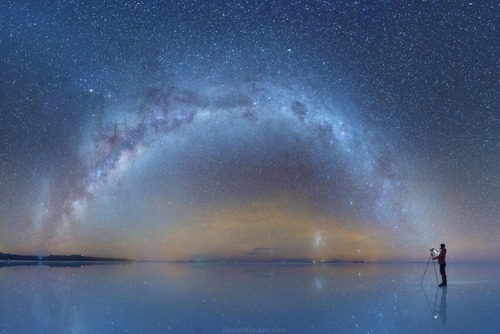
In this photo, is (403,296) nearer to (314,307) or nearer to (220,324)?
(314,307)

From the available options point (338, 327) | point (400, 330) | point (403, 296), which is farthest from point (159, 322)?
point (403, 296)

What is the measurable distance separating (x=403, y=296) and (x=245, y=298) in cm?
449

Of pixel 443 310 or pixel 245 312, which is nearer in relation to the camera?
pixel 245 312

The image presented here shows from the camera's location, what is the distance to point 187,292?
12.4 metres

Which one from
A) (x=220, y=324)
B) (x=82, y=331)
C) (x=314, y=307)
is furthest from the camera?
(x=314, y=307)

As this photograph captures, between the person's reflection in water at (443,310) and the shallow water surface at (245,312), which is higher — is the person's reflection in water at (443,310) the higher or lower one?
the higher one

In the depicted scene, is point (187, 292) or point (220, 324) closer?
Answer: point (220, 324)

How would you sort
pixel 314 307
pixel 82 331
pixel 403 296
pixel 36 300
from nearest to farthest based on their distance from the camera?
1. pixel 82 331
2. pixel 314 307
3. pixel 36 300
4. pixel 403 296

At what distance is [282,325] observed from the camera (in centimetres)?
730

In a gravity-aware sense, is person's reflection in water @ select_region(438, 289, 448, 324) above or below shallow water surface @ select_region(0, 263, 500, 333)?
above

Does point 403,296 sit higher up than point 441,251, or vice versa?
point 441,251

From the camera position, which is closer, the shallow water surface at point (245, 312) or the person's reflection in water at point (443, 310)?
the shallow water surface at point (245, 312)

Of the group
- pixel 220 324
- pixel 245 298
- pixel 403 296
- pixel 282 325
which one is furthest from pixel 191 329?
pixel 403 296

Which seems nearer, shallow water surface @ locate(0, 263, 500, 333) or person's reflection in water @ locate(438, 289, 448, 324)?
shallow water surface @ locate(0, 263, 500, 333)
